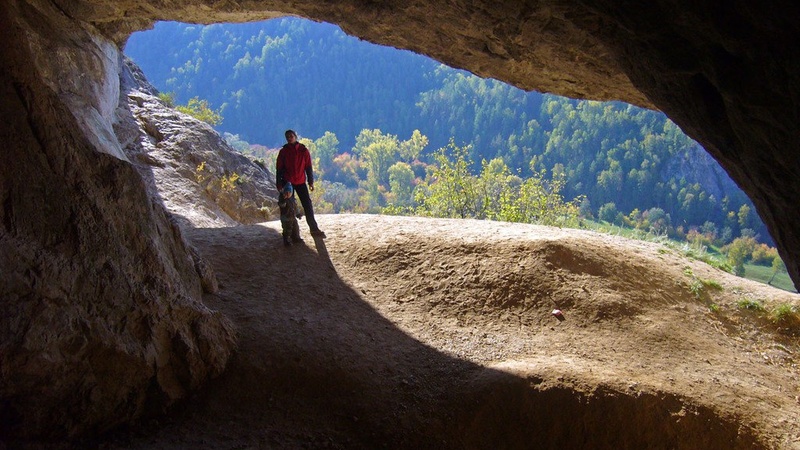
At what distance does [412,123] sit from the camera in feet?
348

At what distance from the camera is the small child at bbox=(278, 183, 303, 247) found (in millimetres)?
9211

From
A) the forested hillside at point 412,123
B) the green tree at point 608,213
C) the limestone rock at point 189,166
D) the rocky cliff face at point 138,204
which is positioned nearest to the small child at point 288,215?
the rocky cliff face at point 138,204

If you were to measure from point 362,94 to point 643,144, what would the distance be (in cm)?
6354

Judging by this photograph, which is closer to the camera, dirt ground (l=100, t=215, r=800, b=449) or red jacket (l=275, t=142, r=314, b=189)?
dirt ground (l=100, t=215, r=800, b=449)

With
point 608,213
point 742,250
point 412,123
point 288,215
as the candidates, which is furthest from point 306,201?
point 412,123

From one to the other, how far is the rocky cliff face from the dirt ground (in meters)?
0.58

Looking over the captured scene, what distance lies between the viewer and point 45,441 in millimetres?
4281

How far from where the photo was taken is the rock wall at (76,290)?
429cm

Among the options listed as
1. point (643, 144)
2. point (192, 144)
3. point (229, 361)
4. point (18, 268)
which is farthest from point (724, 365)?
point (643, 144)

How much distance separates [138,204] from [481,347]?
477 cm

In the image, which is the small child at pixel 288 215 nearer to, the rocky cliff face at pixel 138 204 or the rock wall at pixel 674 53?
the rocky cliff face at pixel 138 204

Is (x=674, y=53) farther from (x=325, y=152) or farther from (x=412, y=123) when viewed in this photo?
(x=412, y=123)

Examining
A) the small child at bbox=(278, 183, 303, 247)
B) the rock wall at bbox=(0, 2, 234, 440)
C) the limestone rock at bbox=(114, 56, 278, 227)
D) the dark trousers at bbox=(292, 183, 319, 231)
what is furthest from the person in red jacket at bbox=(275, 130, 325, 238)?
the limestone rock at bbox=(114, 56, 278, 227)

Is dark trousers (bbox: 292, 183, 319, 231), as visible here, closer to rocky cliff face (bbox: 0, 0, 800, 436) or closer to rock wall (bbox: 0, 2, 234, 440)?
rocky cliff face (bbox: 0, 0, 800, 436)
